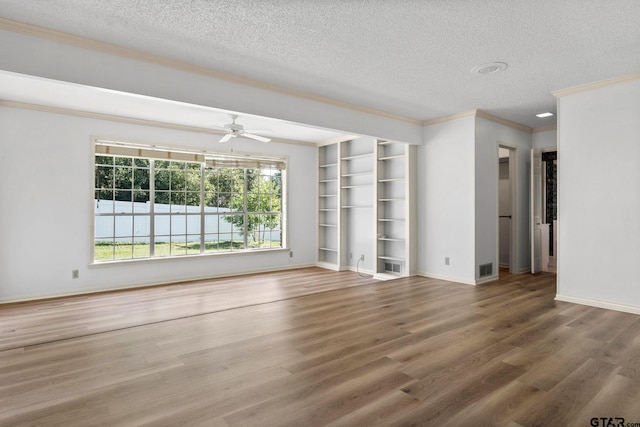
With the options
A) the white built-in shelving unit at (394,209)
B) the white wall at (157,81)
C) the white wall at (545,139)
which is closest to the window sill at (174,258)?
the white built-in shelving unit at (394,209)

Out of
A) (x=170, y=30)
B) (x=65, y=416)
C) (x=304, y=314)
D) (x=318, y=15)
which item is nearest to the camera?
(x=65, y=416)

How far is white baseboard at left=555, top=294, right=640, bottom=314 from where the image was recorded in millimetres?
3939

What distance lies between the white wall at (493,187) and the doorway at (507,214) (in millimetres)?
58

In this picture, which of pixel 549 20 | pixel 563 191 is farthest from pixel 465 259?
pixel 549 20

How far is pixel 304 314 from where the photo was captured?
398cm

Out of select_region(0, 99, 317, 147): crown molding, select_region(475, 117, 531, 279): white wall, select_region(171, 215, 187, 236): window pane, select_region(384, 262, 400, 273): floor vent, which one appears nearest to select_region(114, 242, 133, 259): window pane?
select_region(171, 215, 187, 236): window pane

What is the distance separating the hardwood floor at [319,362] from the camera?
6.70 feet

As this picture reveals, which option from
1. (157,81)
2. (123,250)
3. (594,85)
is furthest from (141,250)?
(594,85)

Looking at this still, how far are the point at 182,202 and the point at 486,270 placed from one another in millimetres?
5232

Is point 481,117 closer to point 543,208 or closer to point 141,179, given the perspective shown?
point 543,208

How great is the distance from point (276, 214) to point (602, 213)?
5340 millimetres

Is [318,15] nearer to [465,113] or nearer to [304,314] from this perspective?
[304,314]

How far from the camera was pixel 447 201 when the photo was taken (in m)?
5.83

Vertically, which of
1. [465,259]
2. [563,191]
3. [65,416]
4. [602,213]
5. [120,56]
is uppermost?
[120,56]
